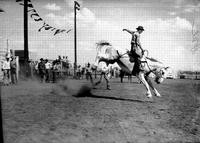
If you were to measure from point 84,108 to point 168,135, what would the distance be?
6.82ft

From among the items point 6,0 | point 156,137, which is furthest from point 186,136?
point 6,0

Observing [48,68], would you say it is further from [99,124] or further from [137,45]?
[99,124]

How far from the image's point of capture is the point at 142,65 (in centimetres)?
649

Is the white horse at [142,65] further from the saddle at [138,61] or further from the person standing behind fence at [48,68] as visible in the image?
the person standing behind fence at [48,68]

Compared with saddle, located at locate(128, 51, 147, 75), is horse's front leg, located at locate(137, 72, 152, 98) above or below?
below

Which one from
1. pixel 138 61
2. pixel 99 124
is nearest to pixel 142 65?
pixel 138 61

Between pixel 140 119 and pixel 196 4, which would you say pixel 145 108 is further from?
pixel 196 4

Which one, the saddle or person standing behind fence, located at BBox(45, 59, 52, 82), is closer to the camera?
the saddle

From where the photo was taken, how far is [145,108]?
4922 millimetres

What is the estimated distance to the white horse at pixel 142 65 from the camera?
6520 millimetres

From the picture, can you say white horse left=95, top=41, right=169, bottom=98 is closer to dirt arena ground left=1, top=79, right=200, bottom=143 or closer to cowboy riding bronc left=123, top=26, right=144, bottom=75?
cowboy riding bronc left=123, top=26, right=144, bottom=75

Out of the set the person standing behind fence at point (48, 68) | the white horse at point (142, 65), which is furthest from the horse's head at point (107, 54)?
the person standing behind fence at point (48, 68)

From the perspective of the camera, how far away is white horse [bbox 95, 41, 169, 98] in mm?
6520

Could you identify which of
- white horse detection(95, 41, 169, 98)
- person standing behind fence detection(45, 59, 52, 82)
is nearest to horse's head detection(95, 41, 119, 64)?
white horse detection(95, 41, 169, 98)
